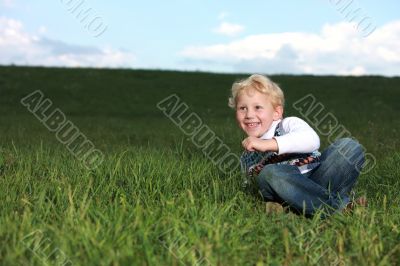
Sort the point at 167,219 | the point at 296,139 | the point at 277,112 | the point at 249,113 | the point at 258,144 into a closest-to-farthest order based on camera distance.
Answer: the point at 167,219
the point at 258,144
the point at 296,139
the point at 249,113
the point at 277,112

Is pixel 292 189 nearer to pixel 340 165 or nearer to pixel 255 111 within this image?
pixel 340 165

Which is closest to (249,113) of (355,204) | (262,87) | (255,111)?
(255,111)

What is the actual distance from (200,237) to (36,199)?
1586 millimetres

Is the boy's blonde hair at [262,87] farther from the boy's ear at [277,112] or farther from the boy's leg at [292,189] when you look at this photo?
the boy's leg at [292,189]

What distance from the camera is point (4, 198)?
424 centimetres

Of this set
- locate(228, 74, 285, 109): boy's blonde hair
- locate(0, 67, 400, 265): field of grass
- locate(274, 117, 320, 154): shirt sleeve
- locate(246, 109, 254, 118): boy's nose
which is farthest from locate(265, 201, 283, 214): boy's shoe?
locate(228, 74, 285, 109): boy's blonde hair

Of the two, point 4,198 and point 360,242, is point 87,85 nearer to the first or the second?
point 4,198

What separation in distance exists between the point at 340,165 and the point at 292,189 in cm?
53

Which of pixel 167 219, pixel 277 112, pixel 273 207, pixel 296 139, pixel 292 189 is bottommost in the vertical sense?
pixel 167 219

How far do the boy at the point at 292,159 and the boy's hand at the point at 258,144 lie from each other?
0.05 meters

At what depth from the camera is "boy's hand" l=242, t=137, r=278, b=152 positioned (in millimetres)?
4113

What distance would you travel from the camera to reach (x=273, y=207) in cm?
417

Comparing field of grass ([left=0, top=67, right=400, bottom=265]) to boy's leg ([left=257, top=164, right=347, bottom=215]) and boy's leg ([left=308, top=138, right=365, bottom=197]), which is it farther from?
boy's leg ([left=308, top=138, right=365, bottom=197])

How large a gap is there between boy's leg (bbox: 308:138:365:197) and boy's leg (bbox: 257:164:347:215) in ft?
0.71
